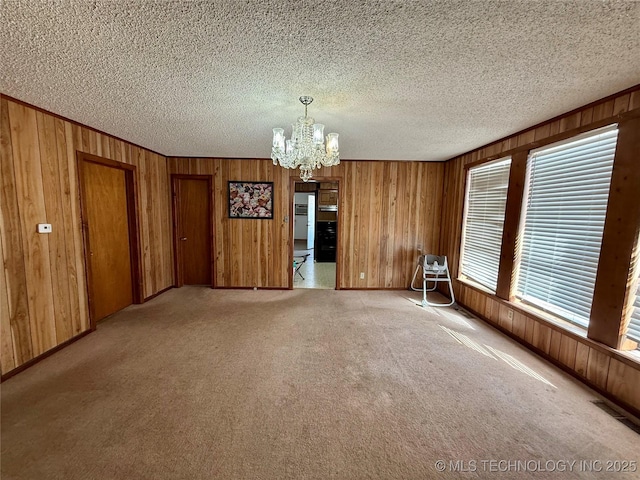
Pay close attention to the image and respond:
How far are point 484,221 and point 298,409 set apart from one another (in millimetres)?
3268

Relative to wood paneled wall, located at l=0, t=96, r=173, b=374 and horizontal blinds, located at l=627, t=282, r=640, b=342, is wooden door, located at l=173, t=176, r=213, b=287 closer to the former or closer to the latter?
wood paneled wall, located at l=0, t=96, r=173, b=374

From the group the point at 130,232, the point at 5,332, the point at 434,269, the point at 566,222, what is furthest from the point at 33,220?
the point at 566,222

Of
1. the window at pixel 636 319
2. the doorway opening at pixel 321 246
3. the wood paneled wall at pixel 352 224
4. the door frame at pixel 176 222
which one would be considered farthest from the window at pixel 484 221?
the door frame at pixel 176 222

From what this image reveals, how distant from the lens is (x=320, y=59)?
60.5 inches

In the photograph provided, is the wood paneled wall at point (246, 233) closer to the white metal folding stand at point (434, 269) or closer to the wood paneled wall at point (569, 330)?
the white metal folding stand at point (434, 269)

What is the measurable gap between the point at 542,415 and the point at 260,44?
2979 millimetres

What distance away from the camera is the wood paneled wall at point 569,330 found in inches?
72.5

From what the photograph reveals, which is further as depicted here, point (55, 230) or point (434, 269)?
point (434, 269)

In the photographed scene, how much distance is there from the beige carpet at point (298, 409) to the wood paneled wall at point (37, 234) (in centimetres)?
28

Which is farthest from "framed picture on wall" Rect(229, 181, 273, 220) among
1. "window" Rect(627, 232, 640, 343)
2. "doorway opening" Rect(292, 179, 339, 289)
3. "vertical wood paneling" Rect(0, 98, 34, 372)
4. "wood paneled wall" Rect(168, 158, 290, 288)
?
"window" Rect(627, 232, 640, 343)

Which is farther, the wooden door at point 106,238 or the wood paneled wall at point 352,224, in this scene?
the wood paneled wall at point 352,224

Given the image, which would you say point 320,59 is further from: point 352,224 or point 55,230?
point 352,224

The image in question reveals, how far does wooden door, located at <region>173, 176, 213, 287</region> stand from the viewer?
4.52m

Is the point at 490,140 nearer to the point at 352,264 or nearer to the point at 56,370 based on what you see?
the point at 352,264
